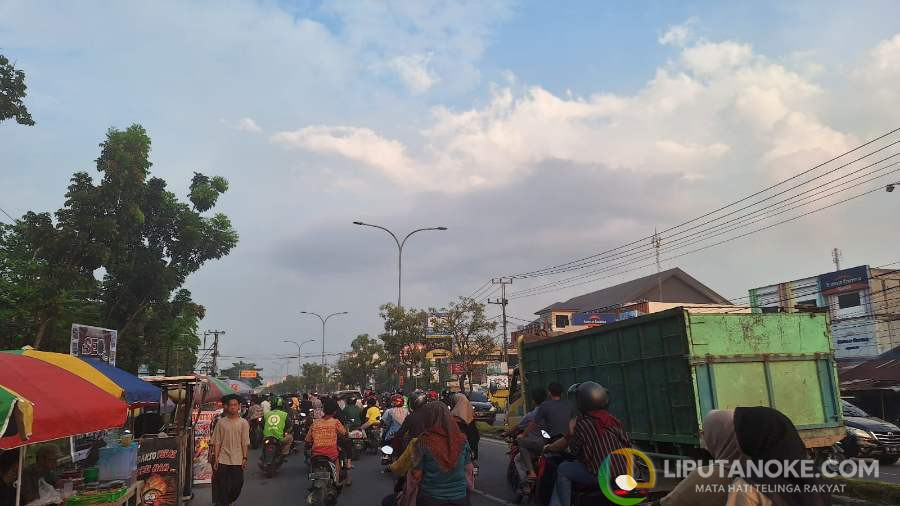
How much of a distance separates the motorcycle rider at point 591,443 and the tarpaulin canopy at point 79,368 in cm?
464

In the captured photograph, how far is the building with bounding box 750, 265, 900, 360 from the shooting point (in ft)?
119

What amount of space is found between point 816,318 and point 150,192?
1049 inches

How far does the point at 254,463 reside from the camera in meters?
16.3

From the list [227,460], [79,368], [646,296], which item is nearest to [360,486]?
[227,460]

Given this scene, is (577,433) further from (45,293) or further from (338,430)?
(45,293)

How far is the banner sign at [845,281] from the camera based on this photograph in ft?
126

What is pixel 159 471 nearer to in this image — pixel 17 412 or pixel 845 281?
pixel 17 412

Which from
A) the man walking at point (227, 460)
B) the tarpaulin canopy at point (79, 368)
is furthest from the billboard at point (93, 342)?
the tarpaulin canopy at point (79, 368)

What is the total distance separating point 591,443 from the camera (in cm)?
471

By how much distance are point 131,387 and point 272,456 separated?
237 inches

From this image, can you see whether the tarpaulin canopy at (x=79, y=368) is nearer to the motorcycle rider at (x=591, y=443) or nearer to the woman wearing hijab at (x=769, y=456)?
the motorcycle rider at (x=591, y=443)

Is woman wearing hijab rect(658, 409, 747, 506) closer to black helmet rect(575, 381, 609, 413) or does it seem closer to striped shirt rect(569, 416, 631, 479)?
striped shirt rect(569, 416, 631, 479)

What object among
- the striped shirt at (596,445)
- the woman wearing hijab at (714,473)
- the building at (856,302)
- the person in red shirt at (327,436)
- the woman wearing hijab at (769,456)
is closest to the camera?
the woman wearing hijab at (769,456)

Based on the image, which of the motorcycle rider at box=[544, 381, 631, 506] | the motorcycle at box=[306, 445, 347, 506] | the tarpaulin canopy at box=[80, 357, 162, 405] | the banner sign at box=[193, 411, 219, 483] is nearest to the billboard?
the banner sign at box=[193, 411, 219, 483]
